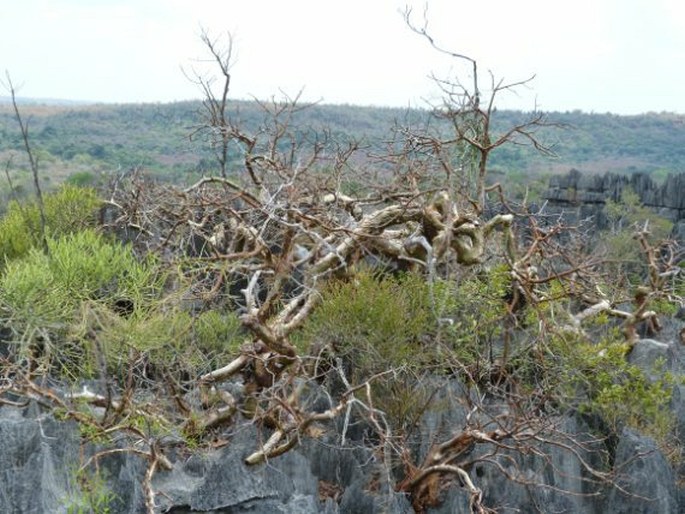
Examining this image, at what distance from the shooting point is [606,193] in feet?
82.0

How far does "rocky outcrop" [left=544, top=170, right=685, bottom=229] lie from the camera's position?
941 inches

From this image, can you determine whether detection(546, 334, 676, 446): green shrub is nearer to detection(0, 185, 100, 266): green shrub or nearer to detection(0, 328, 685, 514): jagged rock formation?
detection(0, 328, 685, 514): jagged rock formation

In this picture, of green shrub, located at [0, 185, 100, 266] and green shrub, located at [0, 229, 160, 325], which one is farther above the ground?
green shrub, located at [0, 229, 160, 325]

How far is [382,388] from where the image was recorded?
19.5 feet

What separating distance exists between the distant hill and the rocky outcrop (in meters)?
8.55

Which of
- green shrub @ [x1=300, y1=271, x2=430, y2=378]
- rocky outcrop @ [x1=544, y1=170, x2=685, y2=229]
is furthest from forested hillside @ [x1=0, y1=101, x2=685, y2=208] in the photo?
green shrub @ [x1=300, y1=271, x2=430, y2=378]

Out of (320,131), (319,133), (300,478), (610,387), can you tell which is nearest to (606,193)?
(319,133)

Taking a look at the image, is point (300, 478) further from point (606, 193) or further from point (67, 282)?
point (606, 193)

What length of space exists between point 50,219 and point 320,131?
30.9 metres

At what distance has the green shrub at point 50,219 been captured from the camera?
824 cm

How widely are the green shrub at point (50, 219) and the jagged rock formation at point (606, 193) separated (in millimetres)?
16335

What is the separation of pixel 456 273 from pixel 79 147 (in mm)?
35445

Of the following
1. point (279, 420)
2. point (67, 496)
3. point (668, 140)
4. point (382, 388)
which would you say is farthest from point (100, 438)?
point (668, 140)

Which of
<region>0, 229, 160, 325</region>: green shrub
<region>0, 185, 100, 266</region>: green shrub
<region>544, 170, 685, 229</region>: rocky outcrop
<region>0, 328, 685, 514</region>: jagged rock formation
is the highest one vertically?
<region>0, 229, 160, 325</region>: green shrub
